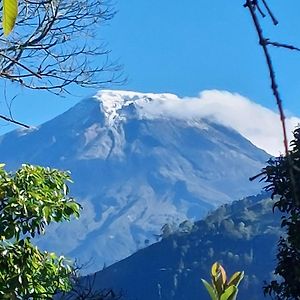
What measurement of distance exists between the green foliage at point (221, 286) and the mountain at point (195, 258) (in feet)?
189

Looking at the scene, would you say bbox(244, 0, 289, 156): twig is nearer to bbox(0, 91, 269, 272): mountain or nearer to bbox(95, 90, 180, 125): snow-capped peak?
bbox(0, 91, 269, 272): mountain

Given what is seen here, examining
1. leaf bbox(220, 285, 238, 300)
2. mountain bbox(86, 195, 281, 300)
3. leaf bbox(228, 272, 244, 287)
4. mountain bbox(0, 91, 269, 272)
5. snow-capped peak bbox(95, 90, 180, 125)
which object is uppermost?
snow-capped peak bbox(95, 90, 180, 125)

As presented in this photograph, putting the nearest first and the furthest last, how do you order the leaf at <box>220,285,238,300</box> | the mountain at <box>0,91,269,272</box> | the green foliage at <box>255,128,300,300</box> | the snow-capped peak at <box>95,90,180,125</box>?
the leaf at <box>220,285,238,300</box> → the green foliage at <box>255,128,300,300</box> → the mountain at <box>0,91,269,272</box> → the snow-capped peak at <box>95,90,180,125</box>

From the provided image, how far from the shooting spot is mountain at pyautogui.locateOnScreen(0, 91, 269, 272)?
17800 cm

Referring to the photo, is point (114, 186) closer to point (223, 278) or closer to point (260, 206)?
point (260, 206)

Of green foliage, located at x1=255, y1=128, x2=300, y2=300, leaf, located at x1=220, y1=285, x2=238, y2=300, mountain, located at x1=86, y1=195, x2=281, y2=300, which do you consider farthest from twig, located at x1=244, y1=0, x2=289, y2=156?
mountain, located at x1=86, y1=195, x2=281, y2=300

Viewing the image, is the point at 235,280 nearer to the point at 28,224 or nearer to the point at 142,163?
the point at 28,224

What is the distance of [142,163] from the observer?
182875 millimetres

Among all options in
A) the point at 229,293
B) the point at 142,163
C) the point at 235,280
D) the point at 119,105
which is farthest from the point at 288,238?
the point at 119,105

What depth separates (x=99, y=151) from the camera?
621 ft

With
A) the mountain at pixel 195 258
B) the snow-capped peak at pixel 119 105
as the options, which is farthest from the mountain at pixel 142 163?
the mountain at pixel 195 258

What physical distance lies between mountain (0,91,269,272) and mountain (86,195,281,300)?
345ft

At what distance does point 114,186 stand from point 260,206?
383 ft

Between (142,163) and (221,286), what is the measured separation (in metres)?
182
